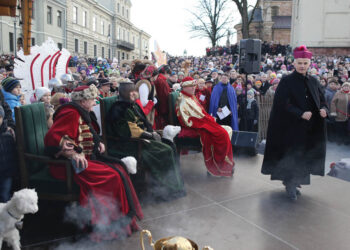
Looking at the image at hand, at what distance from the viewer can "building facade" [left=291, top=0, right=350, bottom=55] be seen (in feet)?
94.4

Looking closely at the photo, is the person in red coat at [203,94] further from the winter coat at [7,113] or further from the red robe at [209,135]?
the winter coat at [7,113]

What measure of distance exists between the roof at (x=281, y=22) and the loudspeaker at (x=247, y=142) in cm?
5122

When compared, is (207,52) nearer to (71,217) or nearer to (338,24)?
(338,24)

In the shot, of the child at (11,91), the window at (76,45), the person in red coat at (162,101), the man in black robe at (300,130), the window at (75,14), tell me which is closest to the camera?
the man in black robe at (300,130)

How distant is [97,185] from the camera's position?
9.65ft

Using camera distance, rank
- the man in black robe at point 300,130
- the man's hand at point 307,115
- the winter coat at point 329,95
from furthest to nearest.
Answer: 1. the winter coat at point 329,95
2. the man in black robe at point 300,130
3. the man's hand at point 307,115

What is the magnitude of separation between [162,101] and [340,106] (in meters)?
5.28

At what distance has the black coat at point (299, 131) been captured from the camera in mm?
4102

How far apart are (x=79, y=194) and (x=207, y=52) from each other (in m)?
25.8

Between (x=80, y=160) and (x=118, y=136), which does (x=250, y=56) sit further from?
(x=80, y=160)

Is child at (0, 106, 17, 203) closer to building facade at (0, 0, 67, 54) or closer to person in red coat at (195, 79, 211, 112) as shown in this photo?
person in red coat at (195, 79, 211, 112)

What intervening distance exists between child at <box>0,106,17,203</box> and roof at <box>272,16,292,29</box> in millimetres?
54997

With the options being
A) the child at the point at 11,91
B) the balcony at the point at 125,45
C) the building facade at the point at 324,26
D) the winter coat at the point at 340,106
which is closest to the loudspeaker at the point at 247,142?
the winter coat at the point at 340,106

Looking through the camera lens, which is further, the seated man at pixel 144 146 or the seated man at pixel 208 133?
the seated man at pixel 208 133
